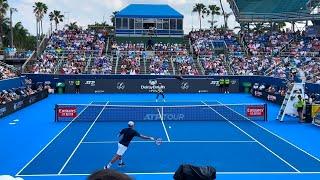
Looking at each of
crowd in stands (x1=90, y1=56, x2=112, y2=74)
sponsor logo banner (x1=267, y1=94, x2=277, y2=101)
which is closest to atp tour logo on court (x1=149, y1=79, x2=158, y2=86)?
crowd in stands (x1=90, y1=56, x2=112, y2=74)

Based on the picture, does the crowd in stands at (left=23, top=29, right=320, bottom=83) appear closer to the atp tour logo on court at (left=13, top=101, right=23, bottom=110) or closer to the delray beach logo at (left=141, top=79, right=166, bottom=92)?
Result: the delray beach logo at (left=141, top=79, right=166, bottom=92)

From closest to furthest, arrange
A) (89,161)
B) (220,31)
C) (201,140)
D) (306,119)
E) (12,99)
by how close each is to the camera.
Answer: (89,161), (201,140), (306,119), (12,99), (220,31)

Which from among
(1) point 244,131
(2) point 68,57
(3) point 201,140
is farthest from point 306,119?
(2) point 68,57

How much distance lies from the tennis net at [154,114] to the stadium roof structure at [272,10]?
37.9 metres

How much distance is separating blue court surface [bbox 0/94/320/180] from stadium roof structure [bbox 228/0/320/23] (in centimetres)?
3635

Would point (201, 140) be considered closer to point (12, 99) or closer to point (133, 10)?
point (12, 99)

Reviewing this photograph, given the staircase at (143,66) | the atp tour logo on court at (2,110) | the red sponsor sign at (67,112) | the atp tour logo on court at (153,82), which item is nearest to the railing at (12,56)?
the staircase at (143,66)

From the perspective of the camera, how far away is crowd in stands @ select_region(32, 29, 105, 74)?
182 feet

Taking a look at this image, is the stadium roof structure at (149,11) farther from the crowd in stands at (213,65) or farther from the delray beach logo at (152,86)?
the delray beach logo at (152,86)

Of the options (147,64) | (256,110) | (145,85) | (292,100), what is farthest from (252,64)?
(292,100)

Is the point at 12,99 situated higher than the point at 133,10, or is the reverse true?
the point at 133,10

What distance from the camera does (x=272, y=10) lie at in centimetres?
7000

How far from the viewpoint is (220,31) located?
71.6 m

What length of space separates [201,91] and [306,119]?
24200mm
